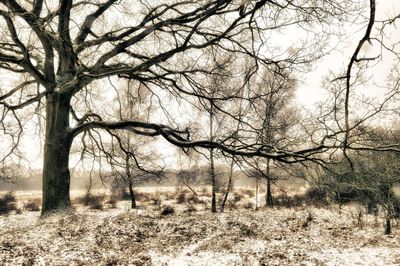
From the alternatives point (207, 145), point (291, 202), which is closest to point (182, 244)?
point (207, 145)

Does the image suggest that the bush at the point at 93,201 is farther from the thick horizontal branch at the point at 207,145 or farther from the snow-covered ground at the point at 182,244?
the thick horizontal branch at the point at 207,145

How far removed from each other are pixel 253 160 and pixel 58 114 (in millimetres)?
5185

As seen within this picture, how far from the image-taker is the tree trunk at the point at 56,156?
8219mm

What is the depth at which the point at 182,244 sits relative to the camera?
6.85m

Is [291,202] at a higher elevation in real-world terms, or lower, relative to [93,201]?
higher

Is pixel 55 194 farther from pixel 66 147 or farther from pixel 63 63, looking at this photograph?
pixel 63 63

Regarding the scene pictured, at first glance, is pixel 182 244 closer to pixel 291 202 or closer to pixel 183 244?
pixel 183 244

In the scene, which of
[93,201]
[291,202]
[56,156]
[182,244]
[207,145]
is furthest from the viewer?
[93,201]

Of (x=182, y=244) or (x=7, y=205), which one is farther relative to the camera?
(x=7, y=205)

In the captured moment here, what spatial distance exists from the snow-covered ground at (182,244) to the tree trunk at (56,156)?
43cm

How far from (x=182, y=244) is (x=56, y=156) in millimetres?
3921

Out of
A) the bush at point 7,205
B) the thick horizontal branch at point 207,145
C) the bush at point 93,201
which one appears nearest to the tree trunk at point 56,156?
the thick horizontal branch at point 207,145

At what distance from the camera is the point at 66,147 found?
8.53m

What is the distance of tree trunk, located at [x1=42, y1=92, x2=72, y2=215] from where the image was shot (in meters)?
8.22
